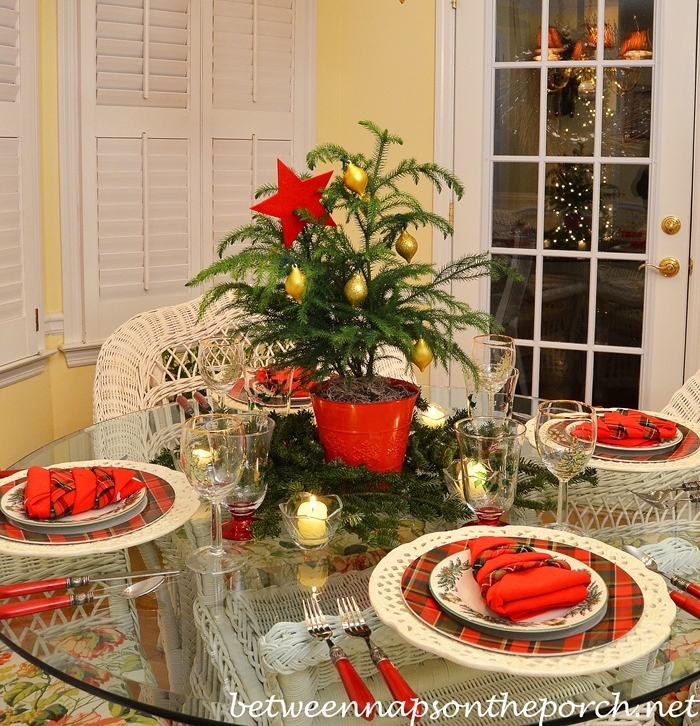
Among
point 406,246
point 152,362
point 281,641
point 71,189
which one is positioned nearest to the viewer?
point 281,641

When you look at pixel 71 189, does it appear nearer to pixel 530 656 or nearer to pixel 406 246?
pixel 406 246

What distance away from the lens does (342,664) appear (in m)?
1.09

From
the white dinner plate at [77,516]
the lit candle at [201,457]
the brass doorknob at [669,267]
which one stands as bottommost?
the white dinner plate at [77,516]

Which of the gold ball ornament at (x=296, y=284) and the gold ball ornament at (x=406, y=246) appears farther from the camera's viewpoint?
the gold ball ornament at (x=406, y=246)

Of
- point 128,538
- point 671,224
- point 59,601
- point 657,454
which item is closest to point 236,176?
point 671,224

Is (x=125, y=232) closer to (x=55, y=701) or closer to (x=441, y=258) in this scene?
(x=441, y=258)

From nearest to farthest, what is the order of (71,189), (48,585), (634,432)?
(48,585), (634,432), (71,189)

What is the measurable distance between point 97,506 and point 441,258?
7.64 ft

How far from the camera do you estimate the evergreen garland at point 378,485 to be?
4.80ft

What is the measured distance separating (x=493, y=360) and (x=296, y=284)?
594 mm

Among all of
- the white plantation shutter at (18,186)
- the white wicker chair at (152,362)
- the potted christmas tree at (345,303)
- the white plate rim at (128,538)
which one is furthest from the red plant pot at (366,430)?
the white plantation shutter at (18,186)

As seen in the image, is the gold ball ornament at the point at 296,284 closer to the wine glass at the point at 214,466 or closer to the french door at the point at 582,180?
the wine glass at the point at 214,466

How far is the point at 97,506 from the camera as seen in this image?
1.46 metres

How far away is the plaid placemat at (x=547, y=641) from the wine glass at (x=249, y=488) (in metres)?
0.33
